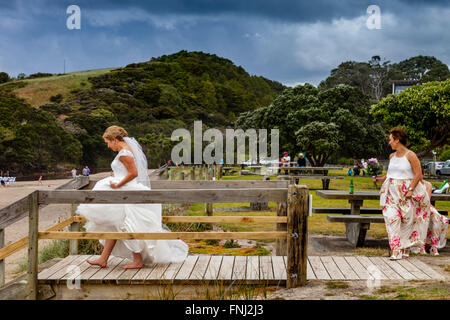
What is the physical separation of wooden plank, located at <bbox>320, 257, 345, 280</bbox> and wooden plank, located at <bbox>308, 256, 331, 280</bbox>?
4 cm

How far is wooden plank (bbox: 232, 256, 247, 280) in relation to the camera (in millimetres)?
4611

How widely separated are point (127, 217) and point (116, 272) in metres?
0.58

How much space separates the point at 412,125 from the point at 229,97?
79.0 m

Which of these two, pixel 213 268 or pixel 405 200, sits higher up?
pixel 405 200

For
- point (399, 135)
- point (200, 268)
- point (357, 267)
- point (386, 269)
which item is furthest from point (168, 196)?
point (399, 135)

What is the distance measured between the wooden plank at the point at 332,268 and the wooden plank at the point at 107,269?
91.6 inches

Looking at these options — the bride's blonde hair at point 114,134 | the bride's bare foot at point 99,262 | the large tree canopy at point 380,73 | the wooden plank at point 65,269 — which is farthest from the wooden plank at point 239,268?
the large tree canopy at point 380,73

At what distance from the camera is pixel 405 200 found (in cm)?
639

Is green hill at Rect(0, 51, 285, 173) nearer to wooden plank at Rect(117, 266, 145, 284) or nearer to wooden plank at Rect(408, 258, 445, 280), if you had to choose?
wooden plank at Rect(117, 266, 145, 284)

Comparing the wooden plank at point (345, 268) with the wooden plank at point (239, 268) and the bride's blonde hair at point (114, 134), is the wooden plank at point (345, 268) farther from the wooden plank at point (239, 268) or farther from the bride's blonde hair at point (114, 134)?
the bride's blonde hair at point (114, 134)

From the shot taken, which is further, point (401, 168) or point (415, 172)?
point (401, 168)

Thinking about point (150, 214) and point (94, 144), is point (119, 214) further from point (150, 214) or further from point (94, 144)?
point (94, 144)

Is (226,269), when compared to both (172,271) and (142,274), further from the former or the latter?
(142,274)
